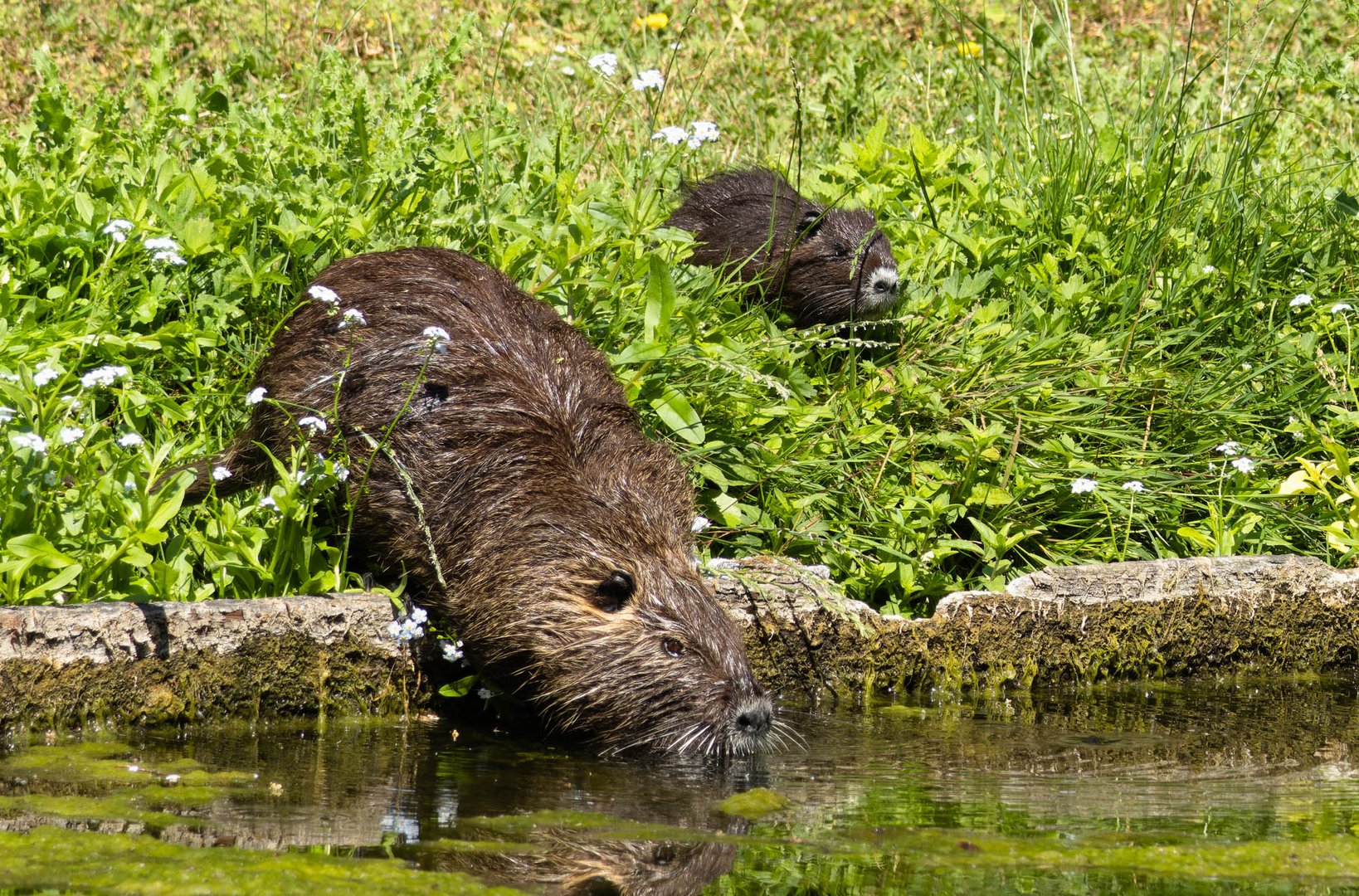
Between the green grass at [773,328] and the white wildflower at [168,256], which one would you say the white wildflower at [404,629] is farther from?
the white wildflower at [168,256]

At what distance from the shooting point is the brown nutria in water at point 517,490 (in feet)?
12.6

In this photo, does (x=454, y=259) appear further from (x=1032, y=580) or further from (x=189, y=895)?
(x=189, y=895)

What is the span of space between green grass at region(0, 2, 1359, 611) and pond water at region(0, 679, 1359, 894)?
26.6 inches

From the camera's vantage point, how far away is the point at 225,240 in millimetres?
5082

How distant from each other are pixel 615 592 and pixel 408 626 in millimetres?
520

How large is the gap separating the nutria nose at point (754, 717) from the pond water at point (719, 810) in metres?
0.08

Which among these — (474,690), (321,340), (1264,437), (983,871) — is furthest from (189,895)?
(1264,437)

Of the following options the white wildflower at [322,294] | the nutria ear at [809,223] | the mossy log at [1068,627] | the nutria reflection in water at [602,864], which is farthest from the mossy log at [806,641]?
the nutria ear at [809,223]

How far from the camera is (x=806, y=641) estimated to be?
4.29 meters

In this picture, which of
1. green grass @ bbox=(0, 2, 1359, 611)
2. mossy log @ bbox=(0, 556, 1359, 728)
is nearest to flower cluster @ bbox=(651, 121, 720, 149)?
green grass @ bbox=(0, 2, 1359, 611)

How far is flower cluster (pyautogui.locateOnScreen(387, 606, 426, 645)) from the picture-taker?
12.6 feet

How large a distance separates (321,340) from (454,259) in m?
0.49

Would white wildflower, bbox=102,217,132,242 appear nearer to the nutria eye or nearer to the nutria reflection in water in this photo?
the nutria eye

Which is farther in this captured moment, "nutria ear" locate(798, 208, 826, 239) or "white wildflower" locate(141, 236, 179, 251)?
"nutria ear" locate(798, 208, 826, 239)
